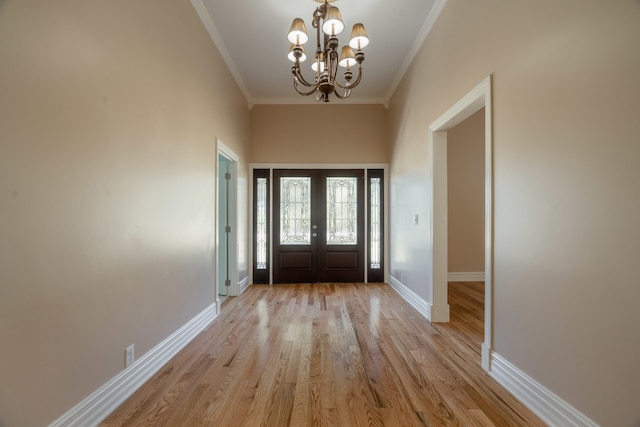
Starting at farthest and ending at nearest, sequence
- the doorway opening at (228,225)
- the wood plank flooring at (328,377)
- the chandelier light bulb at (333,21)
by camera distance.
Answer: the doorway opening at (228,225), the chandelier light bulb at (333,21), the wood plank flooring at (328,377)

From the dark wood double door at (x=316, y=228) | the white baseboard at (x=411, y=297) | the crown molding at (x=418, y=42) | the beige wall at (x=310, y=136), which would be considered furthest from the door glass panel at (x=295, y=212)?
the crown molding at (x=418, y=42)

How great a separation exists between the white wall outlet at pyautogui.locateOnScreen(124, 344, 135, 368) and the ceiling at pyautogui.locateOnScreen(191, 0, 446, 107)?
3144mm

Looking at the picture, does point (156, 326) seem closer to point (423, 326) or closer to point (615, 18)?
point (423, 326)

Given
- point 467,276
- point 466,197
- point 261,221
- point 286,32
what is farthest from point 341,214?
point 286,32

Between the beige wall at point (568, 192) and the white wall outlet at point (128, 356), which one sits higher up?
the beige wall at point (568, 192)

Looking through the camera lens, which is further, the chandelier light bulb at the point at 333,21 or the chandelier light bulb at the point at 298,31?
the chandelier light bulb at the point at 298,31

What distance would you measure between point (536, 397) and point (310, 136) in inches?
182

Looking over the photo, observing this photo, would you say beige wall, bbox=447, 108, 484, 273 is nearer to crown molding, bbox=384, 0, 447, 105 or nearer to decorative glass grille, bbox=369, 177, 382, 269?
decorative glass grille, bbox=369, 177, 382, 269

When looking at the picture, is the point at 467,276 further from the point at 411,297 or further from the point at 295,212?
the point at 295,212

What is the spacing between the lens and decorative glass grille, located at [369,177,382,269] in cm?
529

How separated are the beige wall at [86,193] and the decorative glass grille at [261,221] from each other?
8.20 ft

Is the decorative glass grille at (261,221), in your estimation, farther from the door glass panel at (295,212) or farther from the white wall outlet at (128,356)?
the white wall outlet at (128,356)

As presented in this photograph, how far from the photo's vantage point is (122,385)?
1.84m

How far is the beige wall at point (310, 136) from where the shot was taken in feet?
17.2
